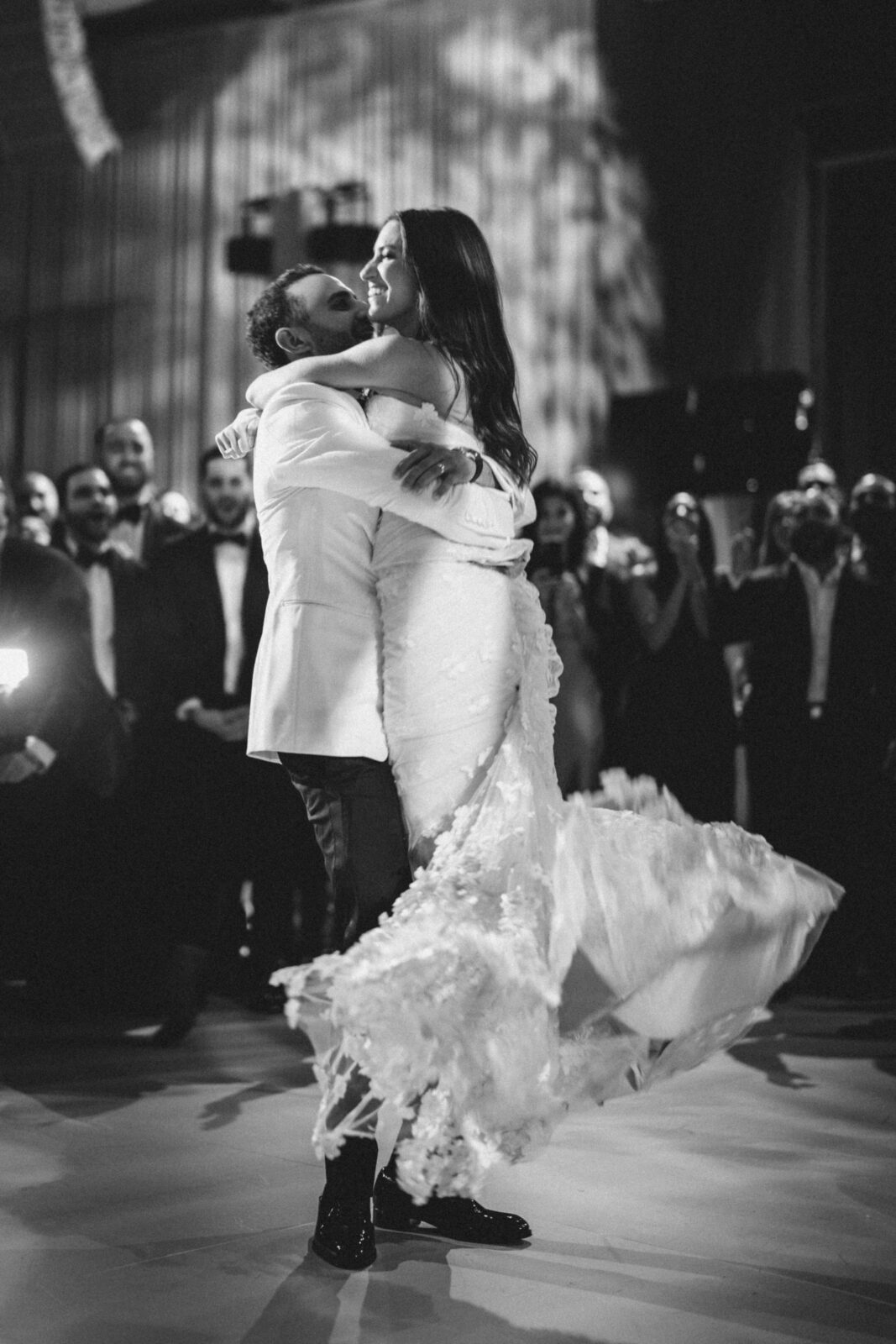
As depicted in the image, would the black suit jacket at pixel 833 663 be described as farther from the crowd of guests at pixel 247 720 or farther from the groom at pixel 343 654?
the groom at pixel 343 654

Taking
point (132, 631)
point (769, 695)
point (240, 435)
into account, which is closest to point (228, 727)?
point (132, 631)

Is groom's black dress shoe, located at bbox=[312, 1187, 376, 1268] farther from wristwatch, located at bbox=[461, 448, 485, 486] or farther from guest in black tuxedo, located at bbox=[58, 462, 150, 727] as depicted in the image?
guest in black tuxedo, located at bbox=[58, 462, 150, 727]

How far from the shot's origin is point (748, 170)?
11367 millimetres

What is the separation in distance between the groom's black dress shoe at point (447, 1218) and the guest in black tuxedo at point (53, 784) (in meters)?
2.28

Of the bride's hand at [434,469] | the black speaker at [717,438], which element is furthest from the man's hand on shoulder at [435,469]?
the black speaker at [717,438]

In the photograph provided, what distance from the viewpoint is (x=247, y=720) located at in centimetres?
484

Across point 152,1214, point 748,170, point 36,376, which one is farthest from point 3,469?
point 152,1214

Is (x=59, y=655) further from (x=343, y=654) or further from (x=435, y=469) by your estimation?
(x=435, y=469)

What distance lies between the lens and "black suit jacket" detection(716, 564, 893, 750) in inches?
201

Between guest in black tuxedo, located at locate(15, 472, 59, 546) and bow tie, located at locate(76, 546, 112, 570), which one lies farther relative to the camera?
guest in black tuxedo, located at locate(15, 472, 59, 546)

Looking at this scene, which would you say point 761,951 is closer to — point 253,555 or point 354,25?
point 253,555

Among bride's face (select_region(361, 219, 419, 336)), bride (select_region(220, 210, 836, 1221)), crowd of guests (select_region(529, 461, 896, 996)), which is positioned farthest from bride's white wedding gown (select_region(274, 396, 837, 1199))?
crowd of guests (select_region(529, 461, 896, 996))

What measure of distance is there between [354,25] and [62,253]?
3.37 metres

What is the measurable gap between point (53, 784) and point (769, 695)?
Result: 2.31 m
